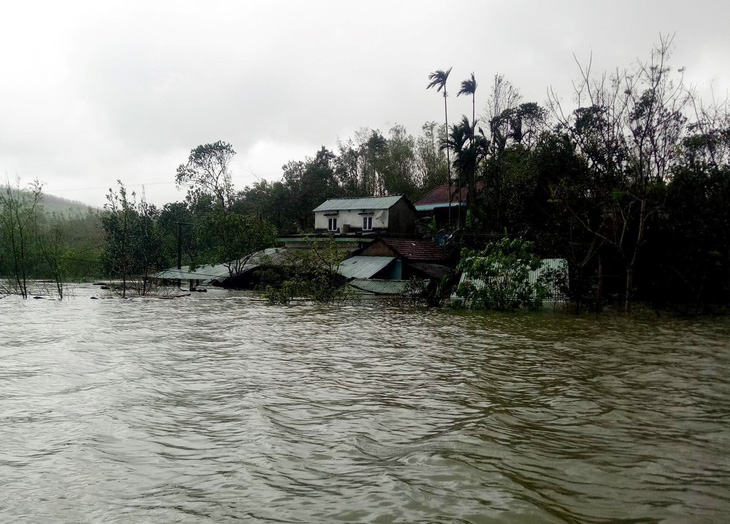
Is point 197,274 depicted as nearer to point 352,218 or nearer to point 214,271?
point 214,271

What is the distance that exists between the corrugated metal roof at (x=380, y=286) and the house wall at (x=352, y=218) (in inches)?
488

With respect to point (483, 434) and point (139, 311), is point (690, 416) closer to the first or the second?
point (483, 434)

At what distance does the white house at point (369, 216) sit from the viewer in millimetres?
42000

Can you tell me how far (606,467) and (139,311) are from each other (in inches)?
709

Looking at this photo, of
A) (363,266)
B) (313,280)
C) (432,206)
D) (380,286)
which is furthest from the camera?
(432,206)

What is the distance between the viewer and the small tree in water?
20.1m

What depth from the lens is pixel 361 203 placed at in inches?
1726

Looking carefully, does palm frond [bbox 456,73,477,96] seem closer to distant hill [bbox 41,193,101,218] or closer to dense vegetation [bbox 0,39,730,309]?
dense vegetation [bbox 0,39,730,309]

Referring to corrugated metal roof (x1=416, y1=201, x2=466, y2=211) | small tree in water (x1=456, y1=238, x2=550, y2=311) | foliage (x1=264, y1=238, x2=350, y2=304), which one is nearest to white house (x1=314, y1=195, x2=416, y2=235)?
corrugated metal roof (x1=416, y1=201, x2=466, y2=211)

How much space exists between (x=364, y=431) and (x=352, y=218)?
38.6m

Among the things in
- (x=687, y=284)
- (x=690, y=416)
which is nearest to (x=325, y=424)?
(x=690, y=416)

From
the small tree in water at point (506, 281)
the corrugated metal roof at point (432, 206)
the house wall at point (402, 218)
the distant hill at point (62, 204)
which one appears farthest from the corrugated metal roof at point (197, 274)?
the distant hill at point (62, 204)

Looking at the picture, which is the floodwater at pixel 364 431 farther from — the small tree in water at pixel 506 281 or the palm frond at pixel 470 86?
the palm frond at pixel 470 86

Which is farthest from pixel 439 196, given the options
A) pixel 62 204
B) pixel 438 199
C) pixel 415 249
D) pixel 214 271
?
pixel 62 204
